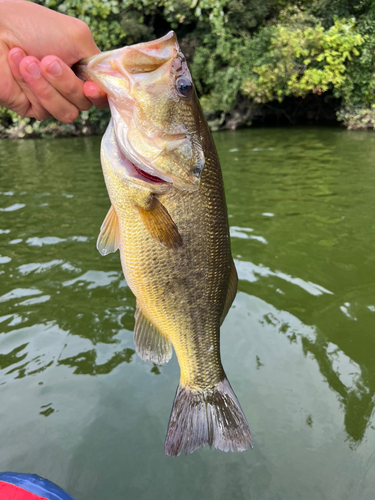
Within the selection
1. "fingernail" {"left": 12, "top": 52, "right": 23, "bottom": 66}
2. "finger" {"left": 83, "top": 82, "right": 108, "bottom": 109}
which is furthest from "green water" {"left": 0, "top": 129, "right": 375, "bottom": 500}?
"fingernail" {"left": 12, "top": 52, "right": 23, "bottom": 66}

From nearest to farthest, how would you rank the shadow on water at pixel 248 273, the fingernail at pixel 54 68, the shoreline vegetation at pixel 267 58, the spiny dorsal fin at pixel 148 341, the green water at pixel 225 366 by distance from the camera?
the fingernail at pixel 54 68 → the spiny dorsal fin at pixel 148 341 → the green water at pixel 225 366 → the shadow on water at pixel 248 273 → the shoreline vegetation at pixel 267 58

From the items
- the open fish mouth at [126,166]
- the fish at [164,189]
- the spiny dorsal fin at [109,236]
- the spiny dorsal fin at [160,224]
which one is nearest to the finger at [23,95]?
the fish at [164,189]

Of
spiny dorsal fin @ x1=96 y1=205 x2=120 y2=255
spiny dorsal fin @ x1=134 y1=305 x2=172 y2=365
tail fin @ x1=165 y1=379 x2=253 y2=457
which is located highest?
spiny dorsal fin @ x1=96 y1=205 x2=120 y2=255

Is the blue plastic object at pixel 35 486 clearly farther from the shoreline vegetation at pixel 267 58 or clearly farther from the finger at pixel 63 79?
the shoreline vegetation at pixel 267 58

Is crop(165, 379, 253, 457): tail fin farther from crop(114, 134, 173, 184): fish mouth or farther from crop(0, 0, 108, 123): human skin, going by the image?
crop(0, 0, 108, 123): human skin

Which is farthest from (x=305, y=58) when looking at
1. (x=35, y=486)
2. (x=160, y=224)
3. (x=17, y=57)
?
(x=35, y=486)

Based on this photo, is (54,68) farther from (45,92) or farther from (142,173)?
(142,173)

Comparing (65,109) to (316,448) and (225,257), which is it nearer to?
(225,257)
